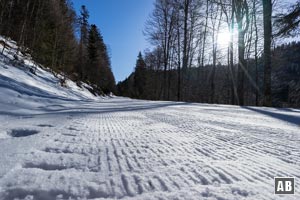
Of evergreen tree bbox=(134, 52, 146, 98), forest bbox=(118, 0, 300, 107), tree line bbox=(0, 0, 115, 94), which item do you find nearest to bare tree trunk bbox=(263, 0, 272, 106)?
forest bbox=(118, 0, 300, 107)

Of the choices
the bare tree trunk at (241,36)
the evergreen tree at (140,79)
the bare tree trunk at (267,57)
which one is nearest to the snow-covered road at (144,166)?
the bare tree trunk at (267,57)

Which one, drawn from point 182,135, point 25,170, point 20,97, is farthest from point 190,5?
point 25,170

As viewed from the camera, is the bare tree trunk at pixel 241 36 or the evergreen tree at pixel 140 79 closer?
the bare tree trunk at pixel 241 36

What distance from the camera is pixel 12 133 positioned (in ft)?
6.78

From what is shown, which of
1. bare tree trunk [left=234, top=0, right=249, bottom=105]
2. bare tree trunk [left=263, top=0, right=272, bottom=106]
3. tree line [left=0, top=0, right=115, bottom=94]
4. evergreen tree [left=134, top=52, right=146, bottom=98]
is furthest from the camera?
evergreen tree [left=134, top=52, right=146, bottom=98]

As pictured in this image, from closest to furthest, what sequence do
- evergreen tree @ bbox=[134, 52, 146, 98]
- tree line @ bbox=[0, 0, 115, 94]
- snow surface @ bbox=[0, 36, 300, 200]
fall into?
snow surface @ bbox=[0, 36, 300, 200] < tree line @ bbox=[0, 0, 115, 94] < evergreen tree @ bbox=[134, 52, 146, 98]

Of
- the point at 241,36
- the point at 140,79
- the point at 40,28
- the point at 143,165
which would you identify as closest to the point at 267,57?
the point at 241,36

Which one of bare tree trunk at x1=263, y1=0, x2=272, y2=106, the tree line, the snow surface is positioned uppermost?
the tree line

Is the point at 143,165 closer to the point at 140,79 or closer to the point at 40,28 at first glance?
the point at 40,28

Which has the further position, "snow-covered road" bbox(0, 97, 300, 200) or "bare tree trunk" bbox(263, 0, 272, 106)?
"bare tree trunk" bbox(263, 0, 272, 106)

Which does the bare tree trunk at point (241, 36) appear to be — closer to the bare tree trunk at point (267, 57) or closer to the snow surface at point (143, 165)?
the bare tree trunk at point (267, 57)

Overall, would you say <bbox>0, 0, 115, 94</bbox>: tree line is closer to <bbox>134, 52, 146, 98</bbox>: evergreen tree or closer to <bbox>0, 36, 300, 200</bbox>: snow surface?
<bbox>0, 36, 300, 200</bbox>: snow surface

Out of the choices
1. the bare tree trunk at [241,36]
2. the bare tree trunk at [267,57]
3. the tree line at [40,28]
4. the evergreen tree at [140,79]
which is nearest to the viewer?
the bare tree trunk at [267,57]

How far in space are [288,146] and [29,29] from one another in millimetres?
15533
